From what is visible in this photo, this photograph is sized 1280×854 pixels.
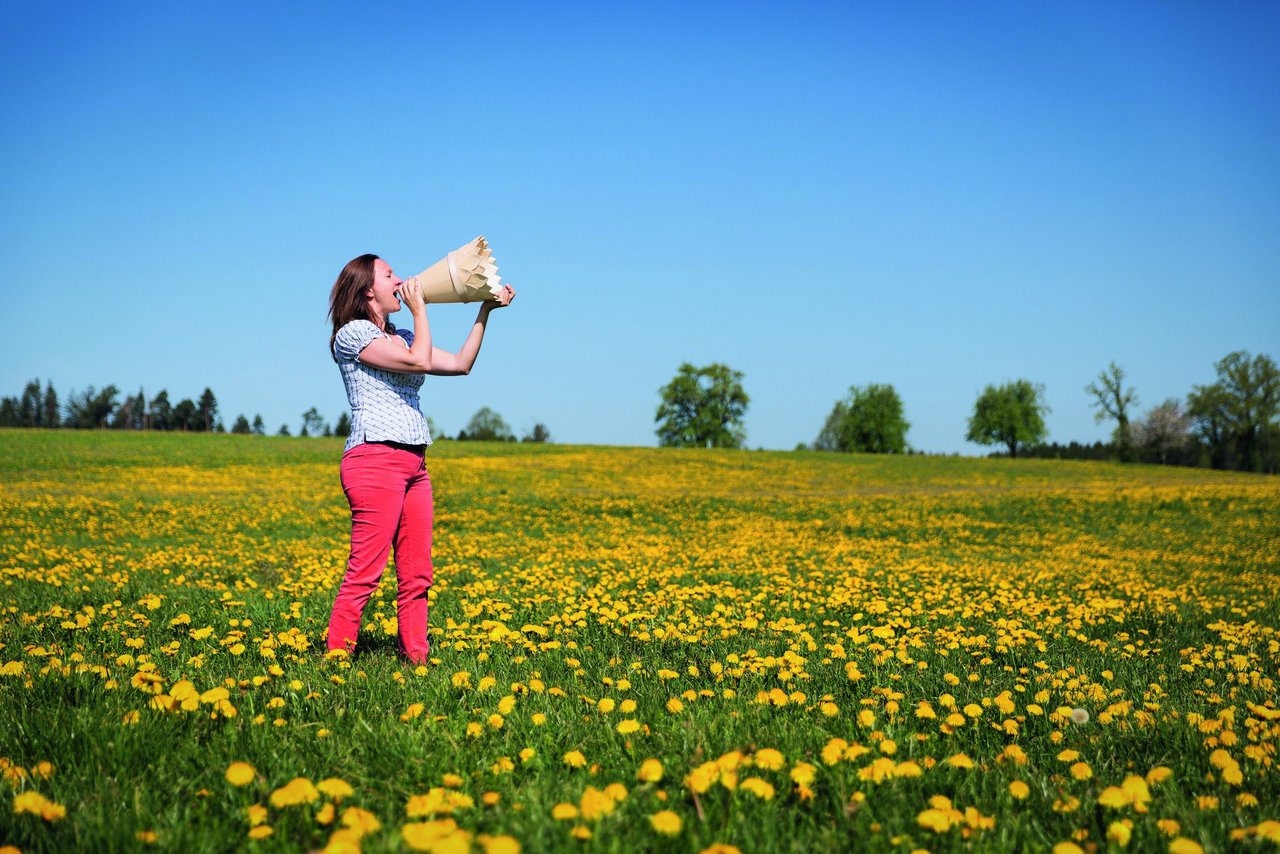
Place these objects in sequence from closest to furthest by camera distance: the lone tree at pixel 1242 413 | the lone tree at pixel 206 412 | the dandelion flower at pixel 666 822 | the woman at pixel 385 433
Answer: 1. the dandelion flower at pixel 666 822
2. the woman at pixel 385 433
3. the lone tree at pixel 1242 413
4. the lone tree at pixel 206 412

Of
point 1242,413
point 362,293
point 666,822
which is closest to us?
point 666,822

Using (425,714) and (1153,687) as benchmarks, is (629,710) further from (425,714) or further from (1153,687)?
(1153,687)

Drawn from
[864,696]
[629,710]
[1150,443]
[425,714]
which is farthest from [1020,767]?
[1150,443]

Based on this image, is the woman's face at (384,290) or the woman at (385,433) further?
the woman's face at (384,290)

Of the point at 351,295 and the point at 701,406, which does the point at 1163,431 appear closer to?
the point at 701,406

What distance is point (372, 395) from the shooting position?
4523 millimetres

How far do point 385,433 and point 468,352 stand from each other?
2.17 ft

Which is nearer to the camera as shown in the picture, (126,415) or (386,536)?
(386,536)

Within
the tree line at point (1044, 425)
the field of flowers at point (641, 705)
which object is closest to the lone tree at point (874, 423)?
the tree line at point (1044, 425)

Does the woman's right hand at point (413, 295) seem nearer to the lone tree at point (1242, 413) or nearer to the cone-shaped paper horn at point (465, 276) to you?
the cone-shaped paper horn at point (465, 276)

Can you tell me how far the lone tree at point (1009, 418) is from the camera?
90000mm

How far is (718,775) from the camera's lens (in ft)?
8.54

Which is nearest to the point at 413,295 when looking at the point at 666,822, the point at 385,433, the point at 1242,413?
the point at 385,433

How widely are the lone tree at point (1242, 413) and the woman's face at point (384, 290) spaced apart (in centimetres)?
8780
